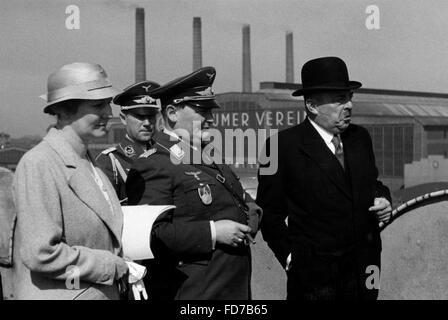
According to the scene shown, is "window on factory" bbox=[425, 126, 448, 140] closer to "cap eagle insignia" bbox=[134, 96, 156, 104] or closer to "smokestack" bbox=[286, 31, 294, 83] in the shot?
"smokestack" bbox=[286, 31, 294, 83]

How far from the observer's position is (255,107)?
58.3m

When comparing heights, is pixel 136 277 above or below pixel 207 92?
below

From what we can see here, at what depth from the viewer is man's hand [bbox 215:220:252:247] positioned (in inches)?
118

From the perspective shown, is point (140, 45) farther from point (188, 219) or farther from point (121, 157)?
point (188, 219)

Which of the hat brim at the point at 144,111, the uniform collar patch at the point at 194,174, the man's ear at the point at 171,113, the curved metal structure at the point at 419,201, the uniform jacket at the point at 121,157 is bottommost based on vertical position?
the curved metal structure at the point at 419,201

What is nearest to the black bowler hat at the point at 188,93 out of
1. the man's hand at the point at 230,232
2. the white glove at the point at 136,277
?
the man's hand at the point at 230,232

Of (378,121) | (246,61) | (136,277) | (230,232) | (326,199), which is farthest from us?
(246,61)

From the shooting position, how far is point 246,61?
6994 cm

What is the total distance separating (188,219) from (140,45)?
5685cm

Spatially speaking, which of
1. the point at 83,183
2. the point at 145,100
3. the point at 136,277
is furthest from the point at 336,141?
the point at 145,100

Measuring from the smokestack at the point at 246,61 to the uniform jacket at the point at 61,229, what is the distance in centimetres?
6731

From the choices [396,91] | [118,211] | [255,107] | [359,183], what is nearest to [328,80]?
[359,183]

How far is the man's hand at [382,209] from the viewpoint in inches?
132

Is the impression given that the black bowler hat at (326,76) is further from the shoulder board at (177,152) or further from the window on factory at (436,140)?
the window on factory at (436,140)
